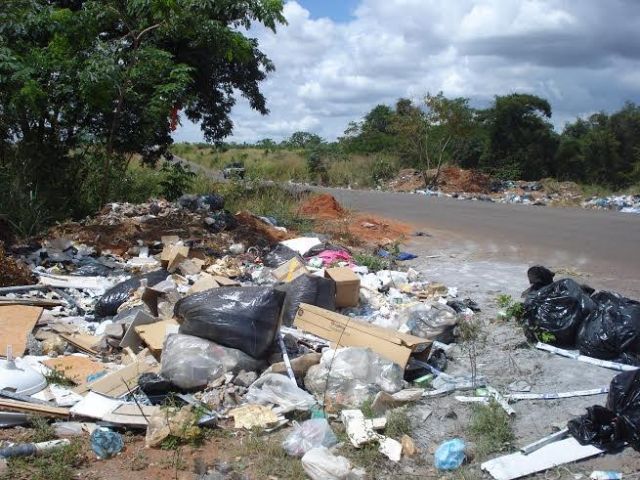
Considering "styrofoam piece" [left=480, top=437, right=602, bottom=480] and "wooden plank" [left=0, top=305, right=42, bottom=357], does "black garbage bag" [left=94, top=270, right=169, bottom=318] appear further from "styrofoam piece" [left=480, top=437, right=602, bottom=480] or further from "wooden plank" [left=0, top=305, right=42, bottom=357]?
"styrofoam piece" [left=480, top=437, right=602, bottom=480]

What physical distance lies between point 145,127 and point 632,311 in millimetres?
8553

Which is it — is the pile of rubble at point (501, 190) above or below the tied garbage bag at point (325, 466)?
above

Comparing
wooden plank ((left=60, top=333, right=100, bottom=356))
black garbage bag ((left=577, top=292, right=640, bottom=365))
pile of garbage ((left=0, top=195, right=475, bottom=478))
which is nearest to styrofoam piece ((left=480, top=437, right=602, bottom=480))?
pile of garbage ((left=0, top=195, right=475, bottom=478))

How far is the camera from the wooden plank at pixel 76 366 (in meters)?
4.55

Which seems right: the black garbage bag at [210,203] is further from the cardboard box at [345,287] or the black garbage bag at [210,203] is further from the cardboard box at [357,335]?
the cardboard box at [357,335]

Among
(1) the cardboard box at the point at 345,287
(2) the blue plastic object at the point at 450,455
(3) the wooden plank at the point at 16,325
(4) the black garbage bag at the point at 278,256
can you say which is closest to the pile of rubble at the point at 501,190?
(4) the black garbage bag at the point at 278,256

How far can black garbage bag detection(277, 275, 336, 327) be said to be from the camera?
18.5 feet

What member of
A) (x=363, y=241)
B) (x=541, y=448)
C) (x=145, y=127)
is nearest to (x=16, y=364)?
(x=541, y=448)

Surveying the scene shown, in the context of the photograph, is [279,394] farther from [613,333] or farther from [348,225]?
[348,225]

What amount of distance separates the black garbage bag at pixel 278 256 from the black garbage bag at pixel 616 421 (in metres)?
4.61

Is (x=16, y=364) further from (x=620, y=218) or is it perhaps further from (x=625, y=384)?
(x=620, y=218)

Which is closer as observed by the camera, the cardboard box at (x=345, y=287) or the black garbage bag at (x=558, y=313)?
the black garbage bag at (x=558, y=313)

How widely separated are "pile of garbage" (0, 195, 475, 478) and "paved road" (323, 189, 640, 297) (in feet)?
8.83

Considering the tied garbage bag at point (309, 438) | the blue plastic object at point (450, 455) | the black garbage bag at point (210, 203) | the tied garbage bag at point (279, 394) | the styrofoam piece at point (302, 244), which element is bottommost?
the blue plastic object at point (450, 455)
